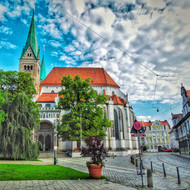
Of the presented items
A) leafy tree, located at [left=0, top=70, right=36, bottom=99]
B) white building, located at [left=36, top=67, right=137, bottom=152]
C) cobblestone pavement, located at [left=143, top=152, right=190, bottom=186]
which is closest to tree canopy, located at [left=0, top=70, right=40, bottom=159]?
leafy tree, located at [left=0, top=70, right=36, bottom=99]

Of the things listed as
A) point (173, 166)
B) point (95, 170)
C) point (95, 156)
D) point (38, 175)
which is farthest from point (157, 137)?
point (38, 175)

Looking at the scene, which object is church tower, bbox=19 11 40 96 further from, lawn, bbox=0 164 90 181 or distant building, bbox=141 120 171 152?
distant building, bbox=141 120 171 152

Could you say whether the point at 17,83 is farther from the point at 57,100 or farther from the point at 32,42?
the point at 32,42

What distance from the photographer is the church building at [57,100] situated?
3469 centimetres

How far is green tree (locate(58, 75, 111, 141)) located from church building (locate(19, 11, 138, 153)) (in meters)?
6.55

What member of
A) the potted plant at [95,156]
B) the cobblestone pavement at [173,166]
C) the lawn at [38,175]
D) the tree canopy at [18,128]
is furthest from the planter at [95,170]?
the tree canopy at [18,128]

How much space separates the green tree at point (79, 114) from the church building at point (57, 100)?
6.55m

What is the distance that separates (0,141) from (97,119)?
1299 cm

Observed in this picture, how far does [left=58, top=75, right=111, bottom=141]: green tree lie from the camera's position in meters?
24.6

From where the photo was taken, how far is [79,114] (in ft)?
84.7

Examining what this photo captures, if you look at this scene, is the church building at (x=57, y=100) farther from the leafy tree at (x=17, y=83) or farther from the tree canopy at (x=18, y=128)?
the tree canopy at (x=18, y=128)

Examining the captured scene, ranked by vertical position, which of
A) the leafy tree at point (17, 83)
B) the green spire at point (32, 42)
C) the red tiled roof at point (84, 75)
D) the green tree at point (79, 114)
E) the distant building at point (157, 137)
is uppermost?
the green spire at point (32, 42)

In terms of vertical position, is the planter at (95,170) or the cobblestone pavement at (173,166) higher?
the planter at (95,170)

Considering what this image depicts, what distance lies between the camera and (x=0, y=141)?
1617 cm
